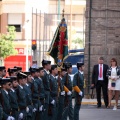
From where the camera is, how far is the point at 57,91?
19.6 m

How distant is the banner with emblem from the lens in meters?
22.0

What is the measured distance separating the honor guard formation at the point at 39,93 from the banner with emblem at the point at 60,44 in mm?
1003

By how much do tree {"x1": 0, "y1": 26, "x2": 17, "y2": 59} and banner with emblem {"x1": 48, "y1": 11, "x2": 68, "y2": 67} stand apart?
1367 inches

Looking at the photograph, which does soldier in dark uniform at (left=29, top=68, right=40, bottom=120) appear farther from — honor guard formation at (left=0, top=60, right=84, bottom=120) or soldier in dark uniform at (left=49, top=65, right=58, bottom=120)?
soldier in dark uniform at (left=49, top=65, right=58, bottom=120)

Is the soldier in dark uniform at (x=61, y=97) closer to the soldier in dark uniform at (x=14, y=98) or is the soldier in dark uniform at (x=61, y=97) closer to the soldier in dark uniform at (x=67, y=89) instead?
the soldier in dark uniform at (x=67, y=89)

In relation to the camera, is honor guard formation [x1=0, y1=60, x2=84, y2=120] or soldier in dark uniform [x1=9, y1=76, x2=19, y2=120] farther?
soldier in dark uniform [x1=9, y1=76, x2=19, y2=120]

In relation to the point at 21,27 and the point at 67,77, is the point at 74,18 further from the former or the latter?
the point at 67,77

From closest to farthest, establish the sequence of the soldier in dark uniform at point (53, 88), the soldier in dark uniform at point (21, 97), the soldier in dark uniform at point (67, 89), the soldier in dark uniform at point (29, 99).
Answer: the soldier in dark uniform at point (21, 97), the soldier in dark uniform at point (29, 99), the soldier in dark uniform at point (53, 88), the soldier in dark uniform at point (67, 89)

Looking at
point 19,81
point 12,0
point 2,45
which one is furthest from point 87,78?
point 12,0

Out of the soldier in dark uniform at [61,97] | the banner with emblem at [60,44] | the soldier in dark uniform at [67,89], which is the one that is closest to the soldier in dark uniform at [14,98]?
the soldier in dark uniform at [61,97]

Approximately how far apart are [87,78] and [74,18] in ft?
102

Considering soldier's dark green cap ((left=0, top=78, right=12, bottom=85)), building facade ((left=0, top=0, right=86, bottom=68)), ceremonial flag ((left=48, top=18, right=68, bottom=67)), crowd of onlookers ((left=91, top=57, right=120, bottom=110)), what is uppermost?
building facade ((left=0, top=0, right=86, bottom=68))

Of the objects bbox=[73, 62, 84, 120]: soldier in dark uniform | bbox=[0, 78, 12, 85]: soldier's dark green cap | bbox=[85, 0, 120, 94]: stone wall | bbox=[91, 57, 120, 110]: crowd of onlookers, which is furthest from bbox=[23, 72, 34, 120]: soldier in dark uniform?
bbox=[85, 0, 120, 94]: stone wall

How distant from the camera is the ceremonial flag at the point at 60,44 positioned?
21966 mm
